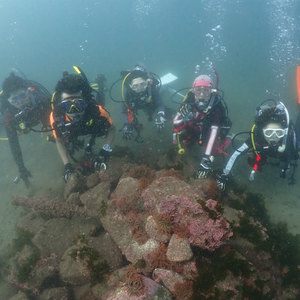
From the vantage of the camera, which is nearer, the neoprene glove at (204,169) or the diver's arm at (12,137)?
the neoprene glove at (204,169)

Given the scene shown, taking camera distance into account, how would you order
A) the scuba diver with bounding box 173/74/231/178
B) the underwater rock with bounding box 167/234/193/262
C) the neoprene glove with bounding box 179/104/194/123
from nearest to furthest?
the underwater rock with bounding box 167/234/193/262, the scuba diver with bounding box 173/74/231/178, the neoprene glove with bounding box 179/104/194/123

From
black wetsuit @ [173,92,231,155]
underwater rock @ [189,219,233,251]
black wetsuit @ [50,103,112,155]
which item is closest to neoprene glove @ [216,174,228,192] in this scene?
black wetsuit @ [173,92,231,155]

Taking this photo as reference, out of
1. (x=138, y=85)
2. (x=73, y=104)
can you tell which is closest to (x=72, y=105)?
(x=73, y=104)

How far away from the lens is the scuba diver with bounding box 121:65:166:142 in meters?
8.88

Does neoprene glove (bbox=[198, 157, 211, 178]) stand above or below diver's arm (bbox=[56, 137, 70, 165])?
below

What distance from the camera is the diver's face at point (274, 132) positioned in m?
6.34

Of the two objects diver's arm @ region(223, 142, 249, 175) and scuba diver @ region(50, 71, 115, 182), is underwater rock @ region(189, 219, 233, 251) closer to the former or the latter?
diver's arm @ region(223, 142, 249, 175)

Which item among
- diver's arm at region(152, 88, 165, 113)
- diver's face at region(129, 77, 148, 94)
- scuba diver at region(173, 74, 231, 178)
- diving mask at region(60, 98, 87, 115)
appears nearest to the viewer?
diving mask at region(60, 98, 87, 115)

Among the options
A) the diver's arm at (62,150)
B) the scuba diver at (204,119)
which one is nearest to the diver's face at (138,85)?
the scuba diver at (204,119)

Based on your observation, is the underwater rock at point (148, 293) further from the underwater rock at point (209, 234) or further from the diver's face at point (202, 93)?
the diver's face at point (202, 93)

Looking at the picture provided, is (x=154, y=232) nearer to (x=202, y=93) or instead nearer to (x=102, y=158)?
(x=102, y=158)

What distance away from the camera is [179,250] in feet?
12.8

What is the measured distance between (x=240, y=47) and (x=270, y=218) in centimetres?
2104

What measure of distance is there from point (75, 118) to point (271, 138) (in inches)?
208
